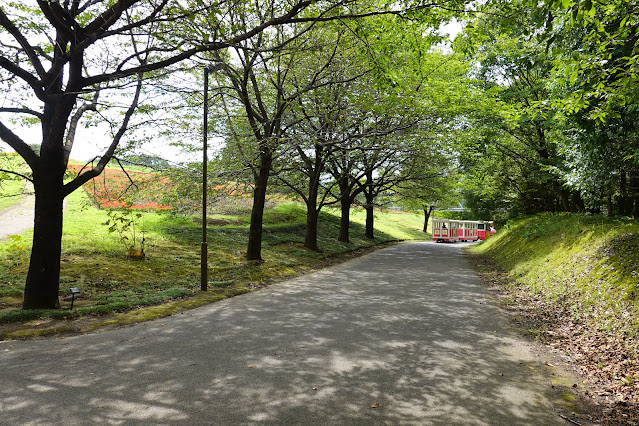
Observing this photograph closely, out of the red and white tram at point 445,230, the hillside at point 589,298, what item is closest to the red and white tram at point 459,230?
the red and white tram at point 445,230

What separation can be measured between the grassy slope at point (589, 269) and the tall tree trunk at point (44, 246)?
34.7 feet

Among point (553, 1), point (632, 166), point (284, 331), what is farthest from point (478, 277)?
point (553, 1)

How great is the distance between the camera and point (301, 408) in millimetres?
3965

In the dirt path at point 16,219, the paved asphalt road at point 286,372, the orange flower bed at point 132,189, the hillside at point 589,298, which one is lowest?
the paved asphalt road at point 286,372

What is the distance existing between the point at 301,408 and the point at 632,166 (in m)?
12.0

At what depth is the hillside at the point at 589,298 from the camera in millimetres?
4973

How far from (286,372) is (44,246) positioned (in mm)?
6211

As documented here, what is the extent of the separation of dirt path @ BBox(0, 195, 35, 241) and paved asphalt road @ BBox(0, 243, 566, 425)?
10.9 metres

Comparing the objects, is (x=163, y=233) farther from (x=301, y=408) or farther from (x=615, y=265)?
(x=615, y=265)

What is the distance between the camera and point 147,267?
12.4 meters

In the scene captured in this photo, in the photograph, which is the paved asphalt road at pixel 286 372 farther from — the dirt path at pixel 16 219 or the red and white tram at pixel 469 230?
the red and white tram at pixel 469 230

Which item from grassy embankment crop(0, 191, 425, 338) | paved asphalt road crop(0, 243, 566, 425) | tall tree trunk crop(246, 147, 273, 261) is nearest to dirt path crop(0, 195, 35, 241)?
grassy embankment crop(0, 191, 425, 338)

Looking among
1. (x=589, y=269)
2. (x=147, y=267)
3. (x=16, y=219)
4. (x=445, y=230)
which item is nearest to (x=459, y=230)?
(x=445, y=230)

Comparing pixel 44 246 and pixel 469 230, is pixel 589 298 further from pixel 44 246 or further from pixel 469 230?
pixel 469 230
